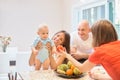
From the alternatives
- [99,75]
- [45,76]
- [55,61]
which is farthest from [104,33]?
[55,61]

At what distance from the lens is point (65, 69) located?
69.5 inches

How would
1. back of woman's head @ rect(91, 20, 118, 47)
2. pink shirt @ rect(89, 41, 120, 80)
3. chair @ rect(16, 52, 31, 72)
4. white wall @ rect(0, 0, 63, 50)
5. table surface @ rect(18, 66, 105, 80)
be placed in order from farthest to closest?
1. white wall @ rect(0, 0, 63, 50)
2. chair @ rect(16, 52, 31, 72)
3. table surface @ rect(18, 66, 105, 80)
4. back of woman's head @ rect(91, 20, 118, 47)
5. pink shirt @ rect(89, 41, 120, 80)

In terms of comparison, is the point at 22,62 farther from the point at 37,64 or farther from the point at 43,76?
the point at 43,76

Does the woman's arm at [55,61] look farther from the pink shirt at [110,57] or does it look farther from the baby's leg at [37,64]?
the pink shirt at [110,57]

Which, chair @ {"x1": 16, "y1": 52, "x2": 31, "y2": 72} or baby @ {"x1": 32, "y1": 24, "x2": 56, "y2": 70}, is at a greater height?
baby @ {"x1": 32, "y1": 24, "x2": 56, "y2": 70}

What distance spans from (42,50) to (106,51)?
2.94 feet

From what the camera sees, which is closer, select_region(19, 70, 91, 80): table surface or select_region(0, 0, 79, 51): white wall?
select_region(19, 70, 91, 80): table surface

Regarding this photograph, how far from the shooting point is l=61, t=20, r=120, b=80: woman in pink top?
1.33 metres

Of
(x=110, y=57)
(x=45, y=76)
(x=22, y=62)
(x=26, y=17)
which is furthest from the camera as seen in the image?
(x=26, y=17)

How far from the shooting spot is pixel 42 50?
2.12 metres

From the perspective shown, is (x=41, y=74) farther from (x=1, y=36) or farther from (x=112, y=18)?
(x=1, y=36)


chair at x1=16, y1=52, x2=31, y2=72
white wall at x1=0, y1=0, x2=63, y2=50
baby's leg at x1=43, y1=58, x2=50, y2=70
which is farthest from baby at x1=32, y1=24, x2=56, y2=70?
white wall at x1=0, y1=0, x2=63, y2=50

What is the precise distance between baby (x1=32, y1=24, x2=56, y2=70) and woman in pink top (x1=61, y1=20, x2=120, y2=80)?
0.56 metres

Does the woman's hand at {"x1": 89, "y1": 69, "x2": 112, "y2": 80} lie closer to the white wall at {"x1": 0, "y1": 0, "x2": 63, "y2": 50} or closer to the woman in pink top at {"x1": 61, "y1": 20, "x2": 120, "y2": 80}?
the woman in pink top at {"x1": 61, "y1": 20, "x2": 120, "y2": 80}
